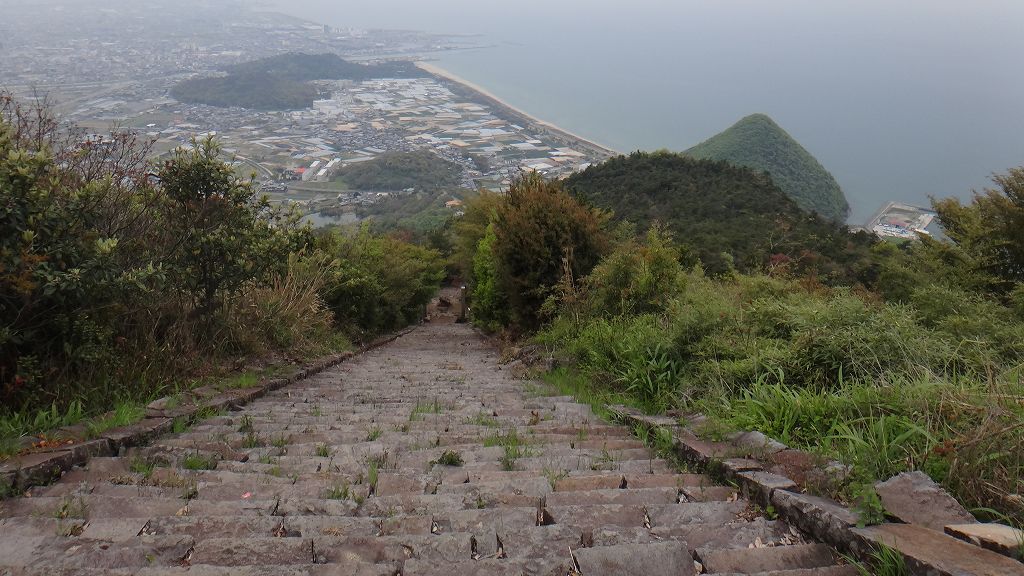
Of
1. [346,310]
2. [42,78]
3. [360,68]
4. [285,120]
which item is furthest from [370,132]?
[346,310]

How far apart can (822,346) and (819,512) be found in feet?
8.12

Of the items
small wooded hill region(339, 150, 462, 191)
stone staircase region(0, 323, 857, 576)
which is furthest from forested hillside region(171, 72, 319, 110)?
stone staircase region(0, 323, 857, 576)

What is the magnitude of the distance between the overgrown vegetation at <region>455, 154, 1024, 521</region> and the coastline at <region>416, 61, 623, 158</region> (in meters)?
37.1

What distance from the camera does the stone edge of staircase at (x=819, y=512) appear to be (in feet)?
6.85

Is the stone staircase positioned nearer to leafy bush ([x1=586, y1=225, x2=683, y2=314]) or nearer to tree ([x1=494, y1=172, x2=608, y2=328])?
leafy bush ([x1=586, y1=225, x2=683, y2=314])

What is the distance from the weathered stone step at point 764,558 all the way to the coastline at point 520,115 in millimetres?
48120

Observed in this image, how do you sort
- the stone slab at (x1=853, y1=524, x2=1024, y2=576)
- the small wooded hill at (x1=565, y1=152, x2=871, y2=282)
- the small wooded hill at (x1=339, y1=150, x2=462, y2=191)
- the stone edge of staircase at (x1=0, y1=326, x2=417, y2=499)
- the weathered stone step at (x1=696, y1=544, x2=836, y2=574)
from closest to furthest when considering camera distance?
the stone slab at (x1=853, y1=524, x2=1024, y2=576) < the weathered stone step at (x1=696, y1=544, x2=836, y2=574) < the stone edge of staircase at (x1=0, y1=326, x2=417, y2=499) < the small wooded hill at (x1=565, y1=152, x2=871, y2=282) < the small wooded hill at (x1=339, y1=150, x2=462, y2=191)

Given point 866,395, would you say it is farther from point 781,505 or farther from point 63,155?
point 63,155

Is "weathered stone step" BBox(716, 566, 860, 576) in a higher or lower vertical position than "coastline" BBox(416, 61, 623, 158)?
lower

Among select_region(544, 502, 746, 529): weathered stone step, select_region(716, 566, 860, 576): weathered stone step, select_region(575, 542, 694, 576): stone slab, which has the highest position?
select_region(716, 566, 860, 576): weathered stone step

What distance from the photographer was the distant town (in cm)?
4484

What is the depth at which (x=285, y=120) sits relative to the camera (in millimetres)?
64188

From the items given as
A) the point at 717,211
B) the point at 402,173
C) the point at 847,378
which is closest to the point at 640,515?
the point at 847,378

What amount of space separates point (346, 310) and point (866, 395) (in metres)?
13.8
